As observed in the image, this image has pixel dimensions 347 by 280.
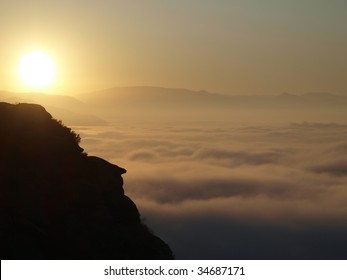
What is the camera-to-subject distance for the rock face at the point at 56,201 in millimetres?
28984

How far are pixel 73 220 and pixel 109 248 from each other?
305cm

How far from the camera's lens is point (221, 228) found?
143m

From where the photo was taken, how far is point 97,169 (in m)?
38.0

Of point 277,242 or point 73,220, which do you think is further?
point 277,242

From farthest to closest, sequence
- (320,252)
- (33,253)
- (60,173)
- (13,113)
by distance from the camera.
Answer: (320,252), (13,113), (60,173), (33,253)

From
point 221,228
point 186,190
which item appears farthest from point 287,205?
point 221,228

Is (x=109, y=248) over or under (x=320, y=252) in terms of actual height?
under

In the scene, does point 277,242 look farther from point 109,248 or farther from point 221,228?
point 109,248

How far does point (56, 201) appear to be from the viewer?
1249 inches

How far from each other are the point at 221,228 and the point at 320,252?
2953 centimetres

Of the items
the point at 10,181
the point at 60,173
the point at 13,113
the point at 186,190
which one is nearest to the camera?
the point at 10,181

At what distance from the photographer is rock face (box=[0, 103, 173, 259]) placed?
28984mm
